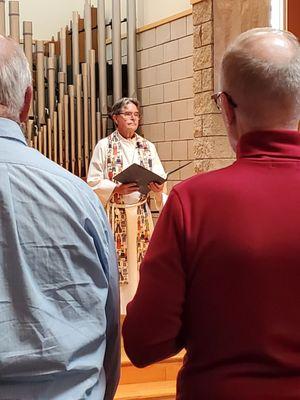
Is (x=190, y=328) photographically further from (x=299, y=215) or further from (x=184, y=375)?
(x=299, y=215)

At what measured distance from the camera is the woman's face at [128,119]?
183 inches

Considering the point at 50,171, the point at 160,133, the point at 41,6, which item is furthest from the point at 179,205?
the point at 41,6

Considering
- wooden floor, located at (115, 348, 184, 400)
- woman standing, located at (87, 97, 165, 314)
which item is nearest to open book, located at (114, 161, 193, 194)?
woman standing, located at (87, 97, 165, 314)

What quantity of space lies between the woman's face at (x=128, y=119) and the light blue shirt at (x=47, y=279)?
3419 mm

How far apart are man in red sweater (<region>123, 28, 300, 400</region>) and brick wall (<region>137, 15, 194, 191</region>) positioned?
4.78m

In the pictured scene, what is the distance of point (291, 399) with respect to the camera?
1109 mm

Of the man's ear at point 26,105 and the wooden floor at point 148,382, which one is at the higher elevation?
the man's ear at point 26,105

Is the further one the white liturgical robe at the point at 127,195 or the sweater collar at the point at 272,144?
the white liturgical robe at the point at 127,195

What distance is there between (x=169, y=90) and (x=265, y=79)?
5.24 m

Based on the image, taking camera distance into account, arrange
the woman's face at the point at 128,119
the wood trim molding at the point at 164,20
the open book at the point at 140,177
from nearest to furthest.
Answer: the open book at the point at 140,177 < the woman's face at the point at 128,119 < the wood trim molding at the point at 164,20

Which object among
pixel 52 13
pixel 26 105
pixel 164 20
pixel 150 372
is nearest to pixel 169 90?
pixel 164 20

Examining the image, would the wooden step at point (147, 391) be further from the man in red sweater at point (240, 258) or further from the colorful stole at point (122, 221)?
the man in red sweater at point (240, 258)

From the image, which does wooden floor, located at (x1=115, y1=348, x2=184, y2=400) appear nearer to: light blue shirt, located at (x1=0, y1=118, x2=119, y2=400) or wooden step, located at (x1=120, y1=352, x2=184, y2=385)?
wooden step, located at (x1=120, y1=352, x2=184, y2=385)

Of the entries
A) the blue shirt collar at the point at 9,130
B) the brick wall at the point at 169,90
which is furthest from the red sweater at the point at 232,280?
the brick wall at the point at 169,90
